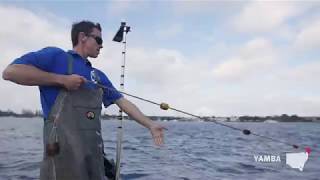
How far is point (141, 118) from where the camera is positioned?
5.08 m

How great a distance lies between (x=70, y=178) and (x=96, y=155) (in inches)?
15.5

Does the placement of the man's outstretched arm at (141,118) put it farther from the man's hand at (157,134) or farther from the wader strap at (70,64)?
the wader strap at (70,64)

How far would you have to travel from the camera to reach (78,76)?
4309mm

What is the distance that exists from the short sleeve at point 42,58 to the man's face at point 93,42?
40cm

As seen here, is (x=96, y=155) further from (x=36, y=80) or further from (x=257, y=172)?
(x=257, y=172)

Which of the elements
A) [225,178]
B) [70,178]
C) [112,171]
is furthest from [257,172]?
[70,178]

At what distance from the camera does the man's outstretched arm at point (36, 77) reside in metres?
4.03

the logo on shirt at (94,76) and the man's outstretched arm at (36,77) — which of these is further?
the logo on shirt at (94,76)

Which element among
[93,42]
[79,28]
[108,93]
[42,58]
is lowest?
[108,93]

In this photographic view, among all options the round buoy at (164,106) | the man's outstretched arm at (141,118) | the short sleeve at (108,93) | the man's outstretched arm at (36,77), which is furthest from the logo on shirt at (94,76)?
the round buoy at (164,106)

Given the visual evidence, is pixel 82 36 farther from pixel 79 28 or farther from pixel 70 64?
pixel 70 64

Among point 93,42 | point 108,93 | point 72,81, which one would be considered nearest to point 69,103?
point 72,81

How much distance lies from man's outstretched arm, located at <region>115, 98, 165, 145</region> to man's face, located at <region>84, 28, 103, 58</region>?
2.63 feet

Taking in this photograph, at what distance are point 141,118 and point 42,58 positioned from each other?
140cm
